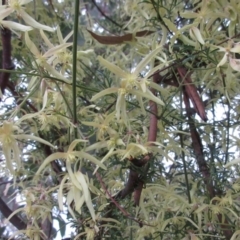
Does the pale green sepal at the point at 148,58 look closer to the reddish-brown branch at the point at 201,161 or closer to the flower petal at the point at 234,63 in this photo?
the flower petal at the point at 234,63

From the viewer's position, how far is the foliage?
0.52 metres

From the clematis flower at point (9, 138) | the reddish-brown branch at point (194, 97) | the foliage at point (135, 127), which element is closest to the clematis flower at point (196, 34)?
the foliage at point (135, 127)

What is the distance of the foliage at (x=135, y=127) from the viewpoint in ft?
1.69

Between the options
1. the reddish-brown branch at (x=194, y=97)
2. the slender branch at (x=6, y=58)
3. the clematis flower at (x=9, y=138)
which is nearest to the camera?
the clematis flower at (x=9, y=138)

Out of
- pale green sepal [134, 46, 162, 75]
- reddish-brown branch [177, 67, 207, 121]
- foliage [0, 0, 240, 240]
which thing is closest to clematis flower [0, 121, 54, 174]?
foliage [0, 0, 240, 240]

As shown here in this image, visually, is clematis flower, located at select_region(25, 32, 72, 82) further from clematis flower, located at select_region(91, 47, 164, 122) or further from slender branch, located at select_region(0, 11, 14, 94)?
slender branch, located at select_region(0, 11, 14, 94)

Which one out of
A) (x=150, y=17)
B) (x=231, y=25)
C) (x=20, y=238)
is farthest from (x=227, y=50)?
(x=20, y=238)

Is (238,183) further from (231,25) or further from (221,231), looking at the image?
(231,25)

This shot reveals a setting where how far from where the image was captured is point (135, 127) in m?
0.64

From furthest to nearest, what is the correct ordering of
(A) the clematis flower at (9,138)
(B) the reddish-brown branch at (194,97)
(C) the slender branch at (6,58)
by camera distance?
1. (C) the slender branch at (6,58)
2. (B) the reddish-brown branch at (194,97)
3. (A) the clematis flower at (9,138)

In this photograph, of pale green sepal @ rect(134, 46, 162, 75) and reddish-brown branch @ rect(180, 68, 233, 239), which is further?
reddish-brown branch @ rect(180, 68, 233, 239)

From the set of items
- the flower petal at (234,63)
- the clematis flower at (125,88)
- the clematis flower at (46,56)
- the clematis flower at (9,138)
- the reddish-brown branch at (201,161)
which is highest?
the clematis flower at (46,56)

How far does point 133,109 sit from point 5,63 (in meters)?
0.26

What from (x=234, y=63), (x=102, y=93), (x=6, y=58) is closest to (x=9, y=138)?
(x=102, y=93)
